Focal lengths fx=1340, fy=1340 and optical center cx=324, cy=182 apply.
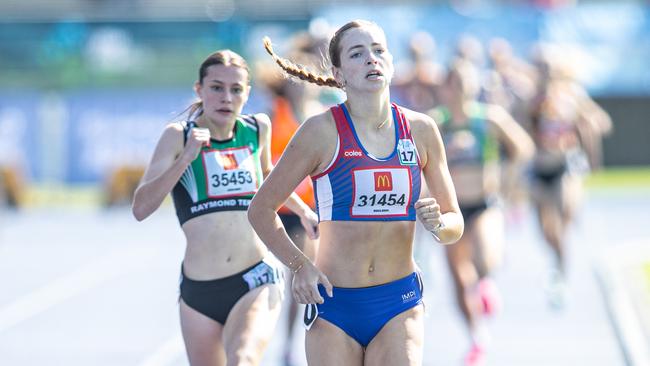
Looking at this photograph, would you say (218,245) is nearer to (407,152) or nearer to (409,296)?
(409,296)

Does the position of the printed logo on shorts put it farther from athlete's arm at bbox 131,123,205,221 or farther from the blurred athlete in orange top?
the blurred athlete in orange top

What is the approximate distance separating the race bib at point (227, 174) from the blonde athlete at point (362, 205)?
105cm

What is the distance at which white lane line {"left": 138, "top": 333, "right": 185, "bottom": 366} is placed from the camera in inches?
421

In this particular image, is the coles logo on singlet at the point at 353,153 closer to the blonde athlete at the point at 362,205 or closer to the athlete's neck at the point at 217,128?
the blonde athlete at the point at 362,205

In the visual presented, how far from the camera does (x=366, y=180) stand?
19.1 feet

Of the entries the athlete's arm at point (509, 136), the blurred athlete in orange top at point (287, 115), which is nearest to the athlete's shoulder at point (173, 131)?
the blurred athlete in orange top at point (287, 115)

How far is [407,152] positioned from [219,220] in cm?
141

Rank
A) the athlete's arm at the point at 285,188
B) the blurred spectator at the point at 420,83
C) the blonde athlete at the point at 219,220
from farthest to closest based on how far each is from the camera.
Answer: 1. the blurred spectator at the point at 420,83
2. the blonde athlete at the point at 219,220
3. the athlete's arm at the point at 285,188

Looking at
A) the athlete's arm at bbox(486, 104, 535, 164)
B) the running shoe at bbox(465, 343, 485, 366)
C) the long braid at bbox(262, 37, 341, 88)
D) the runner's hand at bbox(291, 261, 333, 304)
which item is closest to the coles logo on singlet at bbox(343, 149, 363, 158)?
the runner's hand at bbox(291, 261, 333, 304)

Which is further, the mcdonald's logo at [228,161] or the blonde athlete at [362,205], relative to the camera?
the mcdonald's logo at [228,161]

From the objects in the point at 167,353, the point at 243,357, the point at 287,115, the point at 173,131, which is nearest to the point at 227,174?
the point at 173,131

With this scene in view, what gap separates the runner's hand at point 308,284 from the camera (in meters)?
5.61

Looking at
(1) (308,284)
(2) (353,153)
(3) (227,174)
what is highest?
(2) (353,153)

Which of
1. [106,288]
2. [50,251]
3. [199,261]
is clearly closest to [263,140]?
[199,261]
